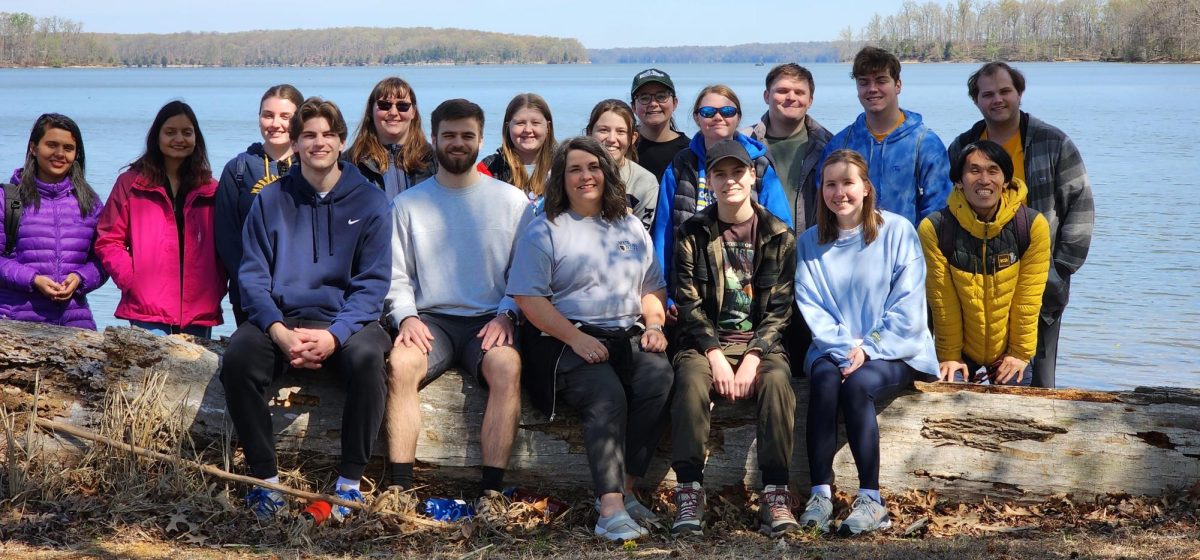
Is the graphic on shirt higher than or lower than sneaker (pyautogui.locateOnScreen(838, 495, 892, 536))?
higher

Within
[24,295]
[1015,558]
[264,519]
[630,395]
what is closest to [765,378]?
[630,395]

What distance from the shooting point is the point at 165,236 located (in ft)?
19.5

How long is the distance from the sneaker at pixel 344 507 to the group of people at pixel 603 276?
0.01 metres

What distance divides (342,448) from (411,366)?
0.50 metres

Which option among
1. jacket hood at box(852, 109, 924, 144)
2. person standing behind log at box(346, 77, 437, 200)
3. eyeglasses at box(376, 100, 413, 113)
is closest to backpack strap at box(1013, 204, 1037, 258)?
jacket hood at box(852, 109, 924, 144)

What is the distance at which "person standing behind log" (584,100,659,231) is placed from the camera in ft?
20.1

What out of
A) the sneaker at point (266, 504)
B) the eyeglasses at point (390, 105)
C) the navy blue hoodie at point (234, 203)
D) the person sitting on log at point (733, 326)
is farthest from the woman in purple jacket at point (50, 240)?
the person sitting on log at point (733, 326)

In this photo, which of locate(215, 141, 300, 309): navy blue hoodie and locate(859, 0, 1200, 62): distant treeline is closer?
locate(215, 141, 300, 309): navy blue hoodie

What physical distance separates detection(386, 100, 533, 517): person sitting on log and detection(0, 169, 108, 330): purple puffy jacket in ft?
6.15

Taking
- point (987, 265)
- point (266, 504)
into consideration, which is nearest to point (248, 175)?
point (266, 504)

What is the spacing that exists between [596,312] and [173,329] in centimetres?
245

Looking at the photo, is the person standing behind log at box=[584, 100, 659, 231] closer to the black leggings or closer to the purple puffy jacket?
the black leggings

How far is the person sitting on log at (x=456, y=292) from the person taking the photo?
5156 millimetres

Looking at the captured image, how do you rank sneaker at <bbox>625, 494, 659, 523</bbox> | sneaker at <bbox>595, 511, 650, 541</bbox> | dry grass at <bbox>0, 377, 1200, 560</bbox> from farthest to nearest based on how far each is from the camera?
sneaker at <bbox>625, 494, 659, 523</bbox> → sneaker at <bbox>595, 511, 650, 541</bbox> → dry grass at <bbox>0, 377, 1200, 560</bbox>
